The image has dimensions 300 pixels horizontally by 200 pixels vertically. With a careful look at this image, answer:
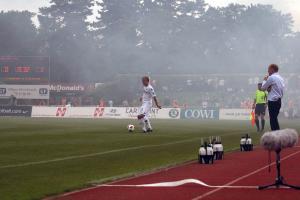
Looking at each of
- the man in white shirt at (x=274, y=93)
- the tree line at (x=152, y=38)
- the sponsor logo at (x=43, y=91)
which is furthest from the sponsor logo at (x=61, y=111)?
the man in white shirt at (x=274, y=93)

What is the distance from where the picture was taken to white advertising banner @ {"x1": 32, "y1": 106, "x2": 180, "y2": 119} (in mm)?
59188

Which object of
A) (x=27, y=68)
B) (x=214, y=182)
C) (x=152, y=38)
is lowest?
(x=214, y=182)

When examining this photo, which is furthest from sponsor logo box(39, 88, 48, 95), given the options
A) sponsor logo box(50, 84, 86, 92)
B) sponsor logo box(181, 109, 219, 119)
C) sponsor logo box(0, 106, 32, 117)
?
sponsor logo box(181, 109, 219, 119)

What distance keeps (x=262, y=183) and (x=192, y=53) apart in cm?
8719

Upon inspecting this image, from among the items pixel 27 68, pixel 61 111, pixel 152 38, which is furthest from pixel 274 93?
pixel 152 38

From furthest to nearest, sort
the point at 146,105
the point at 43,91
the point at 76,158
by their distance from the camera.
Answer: the point at 43,91
the point at 146,105
the point at 76,158

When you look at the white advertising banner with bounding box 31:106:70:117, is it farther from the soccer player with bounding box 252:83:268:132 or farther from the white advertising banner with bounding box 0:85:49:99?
the soccer player with bounding box 252:83:268:132

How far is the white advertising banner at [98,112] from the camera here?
59.2 m

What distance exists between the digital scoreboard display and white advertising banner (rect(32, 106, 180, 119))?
506cm

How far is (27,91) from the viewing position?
6638cm

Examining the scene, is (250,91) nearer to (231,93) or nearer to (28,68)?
(231,93)

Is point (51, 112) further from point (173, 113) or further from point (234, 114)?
point (234, 114)

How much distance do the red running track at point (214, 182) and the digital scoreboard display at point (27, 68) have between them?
162 feet

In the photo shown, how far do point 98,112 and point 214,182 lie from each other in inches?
1895
